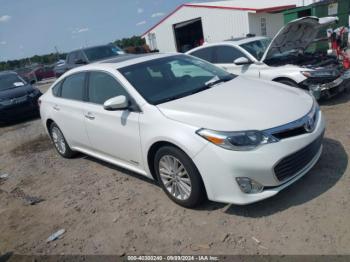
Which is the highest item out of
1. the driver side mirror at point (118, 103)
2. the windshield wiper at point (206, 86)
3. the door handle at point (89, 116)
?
the driver side mirror at point (118, 103)

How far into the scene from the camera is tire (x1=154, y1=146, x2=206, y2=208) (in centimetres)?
356

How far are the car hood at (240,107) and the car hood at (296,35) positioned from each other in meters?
2.89

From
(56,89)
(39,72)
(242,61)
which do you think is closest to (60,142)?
(56,89)

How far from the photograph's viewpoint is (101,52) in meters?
13.7

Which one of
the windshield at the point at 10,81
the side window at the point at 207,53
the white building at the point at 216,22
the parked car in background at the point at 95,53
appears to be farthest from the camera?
the white building at the point at 216,22

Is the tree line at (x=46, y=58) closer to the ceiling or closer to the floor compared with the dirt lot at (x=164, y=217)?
closer to the floor

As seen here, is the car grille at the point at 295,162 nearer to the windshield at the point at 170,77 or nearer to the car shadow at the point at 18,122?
the windshield at the point at 170,77

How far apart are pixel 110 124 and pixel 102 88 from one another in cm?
60

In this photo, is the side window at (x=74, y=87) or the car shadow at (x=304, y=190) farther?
the side window at (x=74, y=87)

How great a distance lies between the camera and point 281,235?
317 centimetres

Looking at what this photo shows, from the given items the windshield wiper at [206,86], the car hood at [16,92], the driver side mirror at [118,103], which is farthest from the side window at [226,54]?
the car hood at [16,92]

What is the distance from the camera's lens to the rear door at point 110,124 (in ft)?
13.6

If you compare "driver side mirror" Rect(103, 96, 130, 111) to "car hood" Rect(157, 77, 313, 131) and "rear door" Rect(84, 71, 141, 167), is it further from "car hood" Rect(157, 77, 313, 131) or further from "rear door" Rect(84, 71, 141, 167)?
"car hood" Rect(157, 77, 313, 131)

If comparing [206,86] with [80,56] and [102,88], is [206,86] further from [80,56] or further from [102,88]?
[80,56]
